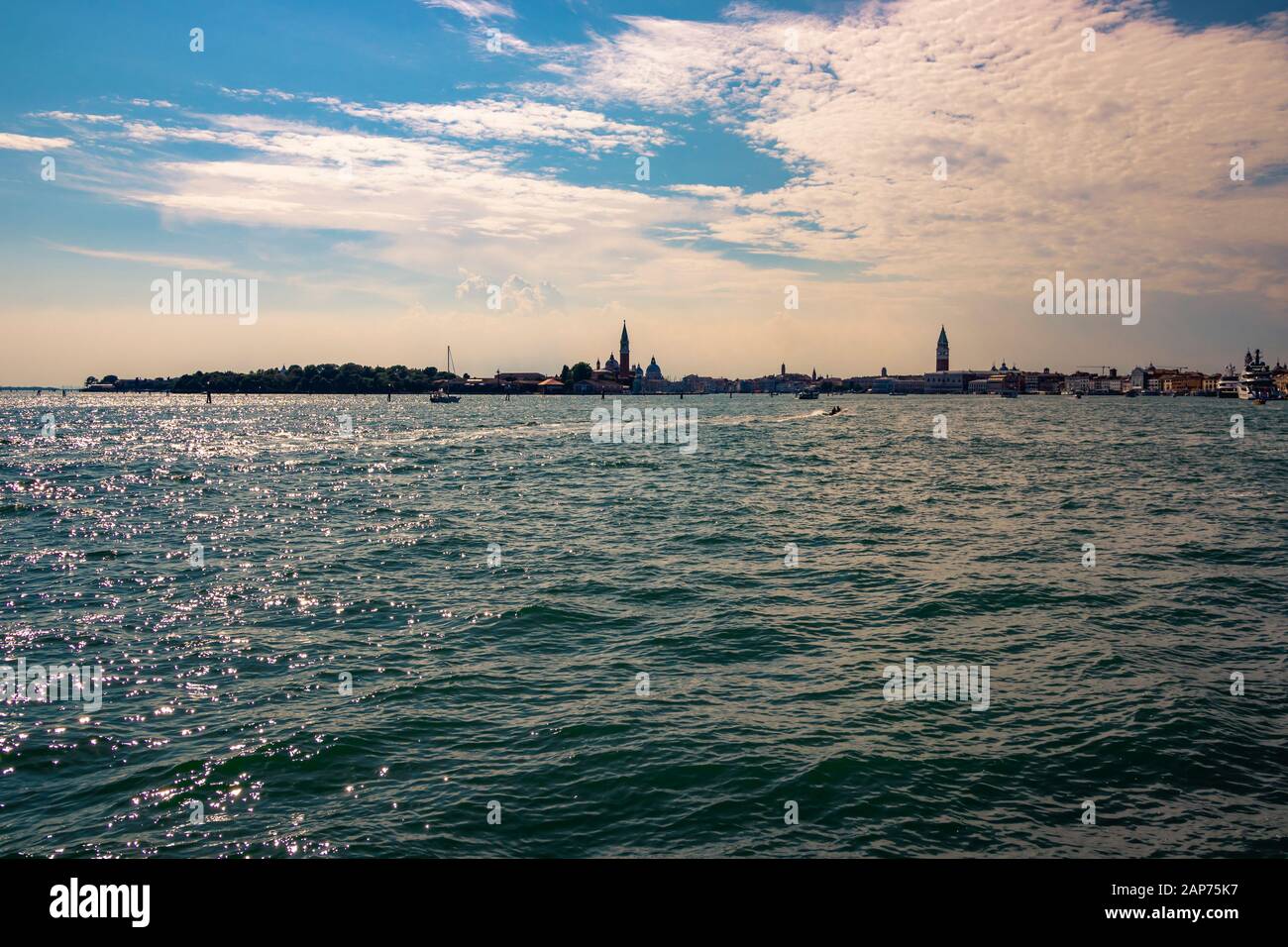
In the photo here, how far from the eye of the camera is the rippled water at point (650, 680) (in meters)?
10.2

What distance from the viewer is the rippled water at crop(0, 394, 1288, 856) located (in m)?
10.2

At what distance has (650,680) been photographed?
49.7 ft

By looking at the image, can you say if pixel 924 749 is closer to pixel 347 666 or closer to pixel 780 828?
pixel 780 828

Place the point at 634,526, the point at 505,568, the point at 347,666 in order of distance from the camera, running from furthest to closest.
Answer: the point at 634,526 < the point at 505,568 < the point at 347,666

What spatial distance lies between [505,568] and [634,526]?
355 inches

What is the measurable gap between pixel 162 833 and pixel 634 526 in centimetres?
2378

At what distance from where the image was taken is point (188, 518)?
1372 inches
